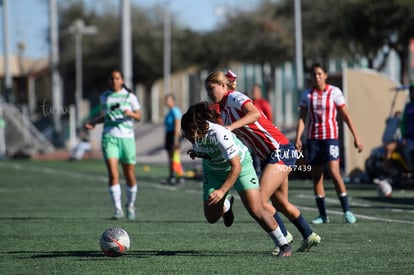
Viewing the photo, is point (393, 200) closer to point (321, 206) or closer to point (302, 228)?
point (321, 206)

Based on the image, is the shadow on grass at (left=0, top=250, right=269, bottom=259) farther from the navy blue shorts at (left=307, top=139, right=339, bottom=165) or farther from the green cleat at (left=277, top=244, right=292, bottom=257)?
the navy blue shorts at (left=307, top=139, right=339, bottom=165)

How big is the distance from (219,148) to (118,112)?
5786 mm

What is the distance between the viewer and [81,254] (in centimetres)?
1109

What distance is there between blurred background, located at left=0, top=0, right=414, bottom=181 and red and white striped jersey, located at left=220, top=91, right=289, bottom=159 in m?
13.5

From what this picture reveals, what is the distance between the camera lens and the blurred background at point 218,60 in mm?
34094

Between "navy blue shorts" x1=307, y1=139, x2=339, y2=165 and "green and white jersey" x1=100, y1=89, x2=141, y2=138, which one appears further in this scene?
"green and white jersey" x1=100, y1=89, x2=141, y2=138

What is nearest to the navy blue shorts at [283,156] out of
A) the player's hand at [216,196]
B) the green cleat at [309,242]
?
the green cleat at [309,242]

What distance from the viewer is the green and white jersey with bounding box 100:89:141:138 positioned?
15.7 metres

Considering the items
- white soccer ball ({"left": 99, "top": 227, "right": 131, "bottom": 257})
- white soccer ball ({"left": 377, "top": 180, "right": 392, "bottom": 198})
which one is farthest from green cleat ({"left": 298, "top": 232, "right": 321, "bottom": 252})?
white soccer ball ({"left": 377, "top": 180, "right": 392, "bottom": 198})

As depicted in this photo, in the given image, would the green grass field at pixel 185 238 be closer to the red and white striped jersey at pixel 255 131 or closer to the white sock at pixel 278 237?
the white sock at pixel 278 237

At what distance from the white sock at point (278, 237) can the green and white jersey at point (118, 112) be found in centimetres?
556

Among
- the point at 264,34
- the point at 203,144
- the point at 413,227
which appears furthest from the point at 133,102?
the point at 264,34

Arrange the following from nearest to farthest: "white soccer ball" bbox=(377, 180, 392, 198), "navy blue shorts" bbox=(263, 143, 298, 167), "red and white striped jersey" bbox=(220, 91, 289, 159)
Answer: "red and white striped jersey" bbox=(220, 91, 289, 159) → "navy blue shorts" bbox=(263, 143, 298, 167) → "white soccer ball" bbox=(377, 180, 392, 198)

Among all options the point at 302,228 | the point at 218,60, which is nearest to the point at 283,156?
the point at 302,228
